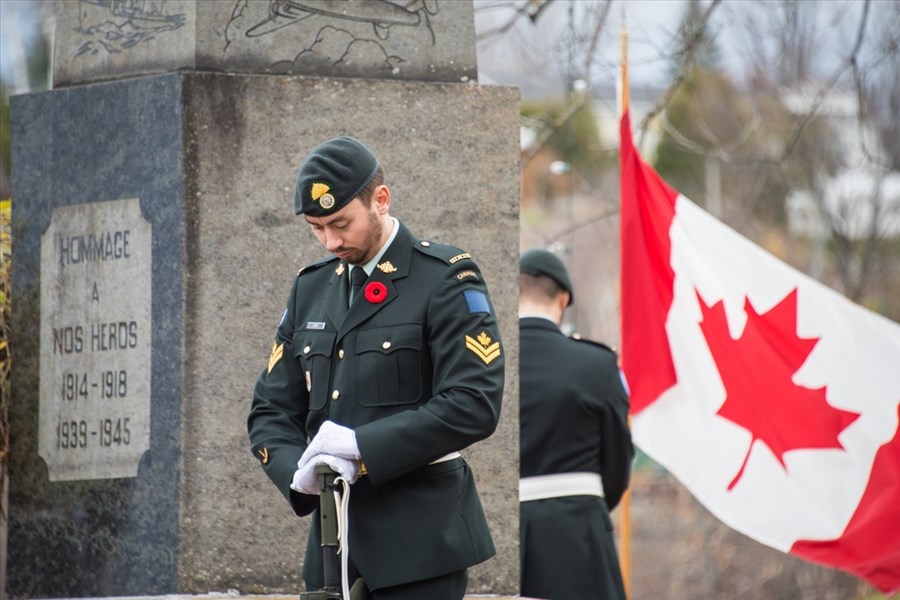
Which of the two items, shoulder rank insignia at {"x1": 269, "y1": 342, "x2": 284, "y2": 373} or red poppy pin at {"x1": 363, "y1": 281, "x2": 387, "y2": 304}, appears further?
shoulder rank insignia at {"x1": 269, "y1": 342, "x2": 284, "y2": 373}

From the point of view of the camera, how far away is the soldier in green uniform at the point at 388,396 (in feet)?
13.6

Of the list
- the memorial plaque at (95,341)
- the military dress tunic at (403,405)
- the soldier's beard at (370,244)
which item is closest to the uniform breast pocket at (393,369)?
the military dress tunic at (403,405)

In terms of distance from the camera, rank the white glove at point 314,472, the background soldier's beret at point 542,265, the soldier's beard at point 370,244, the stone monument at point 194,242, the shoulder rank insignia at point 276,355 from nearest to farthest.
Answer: the white glove at point 314,472
the soldier's beard at point 370,244
the shoulder rank insignia at point 276,355
the stone monument at point 194,242
the background soldier's beret at point 542,265

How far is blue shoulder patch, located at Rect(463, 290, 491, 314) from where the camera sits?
429 cm

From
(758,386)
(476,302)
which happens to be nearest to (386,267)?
(476,302)

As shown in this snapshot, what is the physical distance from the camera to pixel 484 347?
4.21m

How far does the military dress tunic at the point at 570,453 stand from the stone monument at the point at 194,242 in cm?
131

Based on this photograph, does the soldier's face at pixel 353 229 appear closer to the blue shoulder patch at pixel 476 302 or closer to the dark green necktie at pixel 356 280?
the dark green necktie at pixel 356 280

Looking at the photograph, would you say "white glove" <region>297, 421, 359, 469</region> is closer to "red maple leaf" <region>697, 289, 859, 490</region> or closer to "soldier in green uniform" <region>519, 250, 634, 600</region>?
"soldier in green uniform" <region>519, 250, 634, 600</region>

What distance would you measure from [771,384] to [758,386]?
59 mm

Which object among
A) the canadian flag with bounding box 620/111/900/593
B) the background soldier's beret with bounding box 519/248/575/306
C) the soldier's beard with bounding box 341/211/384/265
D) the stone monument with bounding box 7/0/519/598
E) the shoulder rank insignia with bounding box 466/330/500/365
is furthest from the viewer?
the canadian flag with bounding box 620/111/900/593

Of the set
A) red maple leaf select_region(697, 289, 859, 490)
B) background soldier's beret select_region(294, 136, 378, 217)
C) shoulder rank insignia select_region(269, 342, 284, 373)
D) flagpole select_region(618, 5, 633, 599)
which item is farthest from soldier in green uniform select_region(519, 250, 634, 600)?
background soldier's beret select_region(294, 136, 378, 217)

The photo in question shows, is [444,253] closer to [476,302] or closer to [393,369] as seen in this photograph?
[476,302]

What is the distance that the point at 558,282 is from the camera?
7199mm
